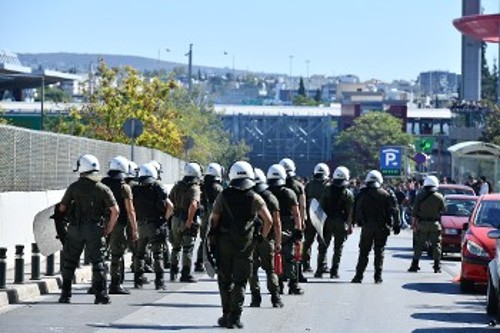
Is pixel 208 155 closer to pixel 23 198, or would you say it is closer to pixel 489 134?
pixel 489 134

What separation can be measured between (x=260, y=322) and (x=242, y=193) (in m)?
1.65

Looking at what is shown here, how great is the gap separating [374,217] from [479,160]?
3578 centimetres

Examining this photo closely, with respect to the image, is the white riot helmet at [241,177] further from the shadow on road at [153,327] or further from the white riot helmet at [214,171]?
the white riot helmet at [214,171]

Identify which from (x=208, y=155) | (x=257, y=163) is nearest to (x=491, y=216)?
(x=208, y=155)

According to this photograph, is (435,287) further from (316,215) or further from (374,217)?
(316,215)

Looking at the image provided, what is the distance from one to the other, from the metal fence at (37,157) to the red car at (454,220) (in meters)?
8.91

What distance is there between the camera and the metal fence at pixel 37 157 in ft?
97.9

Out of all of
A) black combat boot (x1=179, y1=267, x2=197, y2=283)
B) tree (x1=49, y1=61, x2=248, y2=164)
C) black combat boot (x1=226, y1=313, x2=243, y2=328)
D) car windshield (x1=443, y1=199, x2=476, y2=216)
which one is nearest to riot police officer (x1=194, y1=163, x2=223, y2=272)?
black combat boot (x1=179, y1=267, x2=197, y2=283)

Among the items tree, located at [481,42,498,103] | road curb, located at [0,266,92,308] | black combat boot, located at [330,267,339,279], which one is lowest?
black combat boot, located at [330,267,339,279]

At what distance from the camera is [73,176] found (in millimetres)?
38188

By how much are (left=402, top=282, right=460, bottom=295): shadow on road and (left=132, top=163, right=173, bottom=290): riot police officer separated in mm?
4368

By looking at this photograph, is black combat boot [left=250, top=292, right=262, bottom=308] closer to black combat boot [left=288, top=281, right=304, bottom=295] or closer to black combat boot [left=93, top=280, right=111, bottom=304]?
black combat boot [left=93, top=280, right=111, bottom=304]

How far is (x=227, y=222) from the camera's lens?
18062mm

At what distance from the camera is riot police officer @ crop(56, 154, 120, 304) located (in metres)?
20.3
